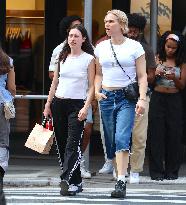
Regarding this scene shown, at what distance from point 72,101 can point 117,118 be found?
519 millimetres

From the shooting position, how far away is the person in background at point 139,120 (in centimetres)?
1076

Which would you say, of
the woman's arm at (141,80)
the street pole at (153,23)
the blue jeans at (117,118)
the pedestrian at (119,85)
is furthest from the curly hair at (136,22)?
the blue jeans at (117,118)

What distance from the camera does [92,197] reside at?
9445 millimetres

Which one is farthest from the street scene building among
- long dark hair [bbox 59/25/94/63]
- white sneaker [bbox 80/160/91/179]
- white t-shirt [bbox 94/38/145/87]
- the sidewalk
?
white t-shirt [bbox 94/38/145/87]

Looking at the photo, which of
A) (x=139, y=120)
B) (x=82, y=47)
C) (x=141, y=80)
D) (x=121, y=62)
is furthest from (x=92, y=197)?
(x=139, y=120)

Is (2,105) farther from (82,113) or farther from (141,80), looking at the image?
(141,80)

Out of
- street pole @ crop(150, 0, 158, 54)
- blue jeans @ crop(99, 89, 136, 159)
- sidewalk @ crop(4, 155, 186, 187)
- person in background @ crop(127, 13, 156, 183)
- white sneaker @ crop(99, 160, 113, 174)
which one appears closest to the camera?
blue jeans @ crop(99, 89, 136, 159)

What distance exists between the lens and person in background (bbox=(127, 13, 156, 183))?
10.8 m

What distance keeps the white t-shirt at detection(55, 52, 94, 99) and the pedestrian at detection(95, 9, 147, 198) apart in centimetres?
17

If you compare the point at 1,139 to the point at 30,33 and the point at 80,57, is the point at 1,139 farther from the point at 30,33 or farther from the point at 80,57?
the point at 30,33

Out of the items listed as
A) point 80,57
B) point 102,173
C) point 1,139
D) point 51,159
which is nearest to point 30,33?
point 51,159

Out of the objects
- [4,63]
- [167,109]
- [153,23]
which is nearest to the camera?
[4,63]

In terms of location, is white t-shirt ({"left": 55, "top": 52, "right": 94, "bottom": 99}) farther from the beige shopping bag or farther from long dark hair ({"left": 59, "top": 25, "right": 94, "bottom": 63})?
the beige shopping bag

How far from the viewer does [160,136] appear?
1114 cm
